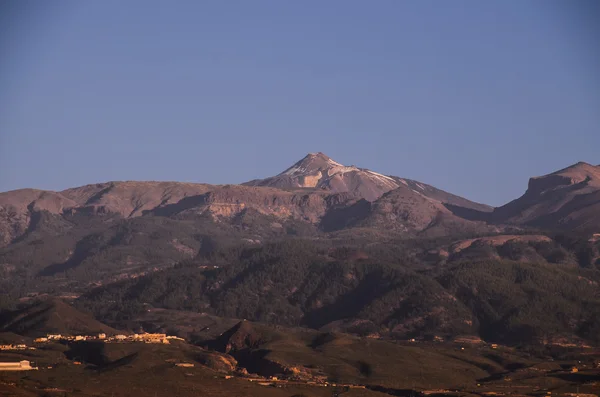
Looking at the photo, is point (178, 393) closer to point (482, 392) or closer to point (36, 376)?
point (36, 376)

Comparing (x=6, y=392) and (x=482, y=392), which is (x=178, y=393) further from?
(x=482, y=392)

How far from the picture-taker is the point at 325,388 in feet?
639

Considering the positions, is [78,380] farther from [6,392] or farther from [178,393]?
[6,392]

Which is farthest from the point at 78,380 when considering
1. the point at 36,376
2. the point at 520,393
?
the point at 520,393

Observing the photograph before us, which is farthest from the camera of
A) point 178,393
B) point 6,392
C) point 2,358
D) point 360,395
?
point 2,358

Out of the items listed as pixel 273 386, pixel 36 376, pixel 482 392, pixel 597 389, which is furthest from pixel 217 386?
pixel 597 389

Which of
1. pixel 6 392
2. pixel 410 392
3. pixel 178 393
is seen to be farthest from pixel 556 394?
pixel 6 392

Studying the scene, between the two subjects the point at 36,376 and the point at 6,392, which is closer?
the point at 6,392

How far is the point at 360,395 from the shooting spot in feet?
609

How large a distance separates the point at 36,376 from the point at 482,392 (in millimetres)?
60194

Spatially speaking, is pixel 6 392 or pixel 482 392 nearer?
pixel 6 392

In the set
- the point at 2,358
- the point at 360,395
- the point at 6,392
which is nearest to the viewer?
the point at 6,392

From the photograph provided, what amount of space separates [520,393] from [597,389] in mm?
12007

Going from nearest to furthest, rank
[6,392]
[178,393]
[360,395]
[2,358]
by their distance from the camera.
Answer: [6,392], [178,393], [360,395], [2,358]
